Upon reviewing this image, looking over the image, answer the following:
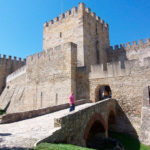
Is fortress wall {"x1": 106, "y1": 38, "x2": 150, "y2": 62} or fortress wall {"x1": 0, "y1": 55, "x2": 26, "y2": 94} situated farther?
fortress wall {"x1": 0, "y1": 55, "x2": 26, "y2": 94}

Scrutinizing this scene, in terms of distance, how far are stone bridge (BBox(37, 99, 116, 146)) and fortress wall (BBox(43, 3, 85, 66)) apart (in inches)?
263

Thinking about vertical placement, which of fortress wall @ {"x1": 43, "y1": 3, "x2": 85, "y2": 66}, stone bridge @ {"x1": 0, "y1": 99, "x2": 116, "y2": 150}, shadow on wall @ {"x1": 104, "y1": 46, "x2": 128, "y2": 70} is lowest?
stone bridge @ {"x1": 0, "y1": 99, "x2": 116, "y2": 150}

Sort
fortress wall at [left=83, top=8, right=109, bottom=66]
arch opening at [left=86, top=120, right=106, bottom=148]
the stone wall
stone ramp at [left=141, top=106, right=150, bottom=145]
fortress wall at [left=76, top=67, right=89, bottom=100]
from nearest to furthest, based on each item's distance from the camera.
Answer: stone ramp at [left=141, top=106, right=150, bottom=145] → arch opening at [left=86, top=120, right=106, bottom=148] → the stone wall → fortress wall at [left=76, top=67, right=89, bottom=100] → fortress wall at [left=83, top=8, right=109, bottom=66]

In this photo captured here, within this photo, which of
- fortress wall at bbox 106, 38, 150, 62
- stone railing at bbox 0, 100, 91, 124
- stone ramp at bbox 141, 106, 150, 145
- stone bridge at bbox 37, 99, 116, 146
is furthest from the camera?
fortress wall at bbox 106, 38, 150, 62

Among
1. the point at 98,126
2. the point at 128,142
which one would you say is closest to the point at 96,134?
the point at 98,126

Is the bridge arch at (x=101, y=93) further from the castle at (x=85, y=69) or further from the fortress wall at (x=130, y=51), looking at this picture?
the fortress wall at (x=130, y=51)

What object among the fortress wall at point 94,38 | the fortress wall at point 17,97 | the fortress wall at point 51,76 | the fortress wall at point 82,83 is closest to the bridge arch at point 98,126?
the fortress wall at point 82,83

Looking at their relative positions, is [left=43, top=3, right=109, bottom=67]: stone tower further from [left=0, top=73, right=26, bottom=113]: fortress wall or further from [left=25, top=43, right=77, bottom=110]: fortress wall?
[left=0, top=73, right=26, bottom=113]: fortress wall

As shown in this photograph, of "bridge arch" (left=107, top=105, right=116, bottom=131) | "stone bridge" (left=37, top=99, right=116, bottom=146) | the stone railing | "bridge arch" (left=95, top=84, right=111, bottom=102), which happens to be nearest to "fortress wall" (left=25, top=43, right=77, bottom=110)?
"bridge arch" (left=95, top=84, right=111, bottom=102)

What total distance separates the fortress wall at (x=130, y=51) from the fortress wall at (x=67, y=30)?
587 cm

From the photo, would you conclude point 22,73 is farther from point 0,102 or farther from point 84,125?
point 84,125

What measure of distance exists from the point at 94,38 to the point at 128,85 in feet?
25.0

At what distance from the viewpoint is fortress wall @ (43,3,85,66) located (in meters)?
14.9

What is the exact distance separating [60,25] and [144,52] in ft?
32.9
